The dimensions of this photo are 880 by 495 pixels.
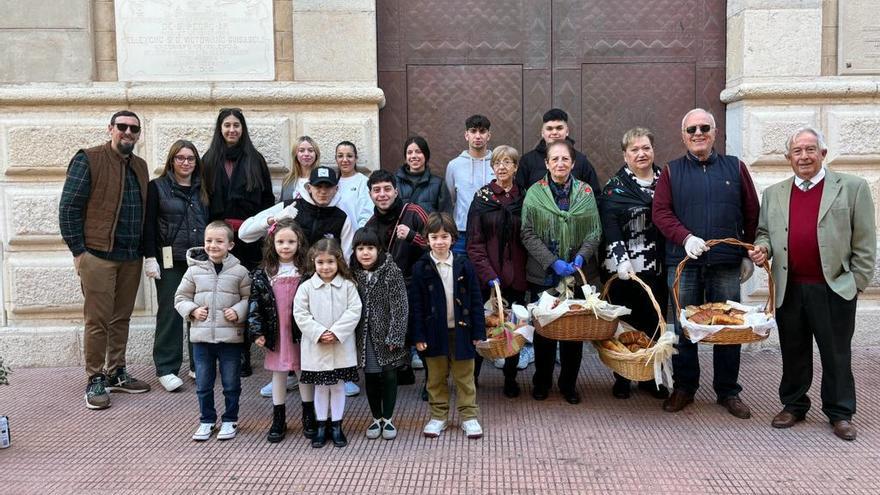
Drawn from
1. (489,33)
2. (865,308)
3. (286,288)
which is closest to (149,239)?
(286,288)

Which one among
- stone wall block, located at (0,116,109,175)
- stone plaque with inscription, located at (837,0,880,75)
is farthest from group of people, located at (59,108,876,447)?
stone plaque with inscription, located at (837,0,880,75)

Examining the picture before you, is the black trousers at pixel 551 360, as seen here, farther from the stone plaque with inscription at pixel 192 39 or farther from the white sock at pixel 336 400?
the stone plaque with inscription at pixel 192 39

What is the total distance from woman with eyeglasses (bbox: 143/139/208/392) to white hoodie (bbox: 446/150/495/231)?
204cm

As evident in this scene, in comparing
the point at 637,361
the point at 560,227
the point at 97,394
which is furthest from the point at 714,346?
the point at 97,394

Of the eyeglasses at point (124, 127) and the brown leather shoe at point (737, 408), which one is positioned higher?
the eyeglasses at point (124, 127)

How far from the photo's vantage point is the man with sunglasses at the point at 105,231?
528 centimetres

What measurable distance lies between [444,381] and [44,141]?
14.4 ft

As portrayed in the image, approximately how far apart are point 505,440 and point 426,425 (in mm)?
547

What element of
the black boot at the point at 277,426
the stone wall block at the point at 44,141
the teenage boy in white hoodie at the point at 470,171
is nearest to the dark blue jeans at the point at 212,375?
the black boot at the point at 277,426

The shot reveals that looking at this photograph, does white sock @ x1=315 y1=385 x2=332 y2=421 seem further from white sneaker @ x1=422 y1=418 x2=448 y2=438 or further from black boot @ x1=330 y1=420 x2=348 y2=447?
white sneaker @ x1=422 y1=418 x2=448 y2=438

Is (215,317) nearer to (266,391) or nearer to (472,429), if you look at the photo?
(266,391)

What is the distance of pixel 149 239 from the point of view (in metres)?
5.48

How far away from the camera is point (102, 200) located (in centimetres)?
536

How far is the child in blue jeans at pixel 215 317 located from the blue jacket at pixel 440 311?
112 cm
